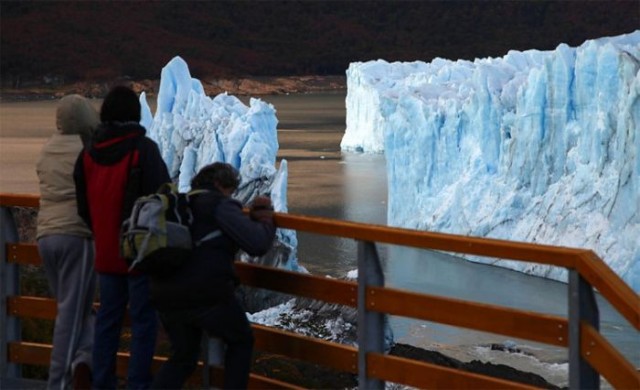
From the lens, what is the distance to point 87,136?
408cm

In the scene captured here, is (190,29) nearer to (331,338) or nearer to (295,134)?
(295,134)

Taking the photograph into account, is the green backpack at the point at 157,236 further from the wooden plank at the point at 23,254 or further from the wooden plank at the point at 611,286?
the wooden plank at the point at 611,286

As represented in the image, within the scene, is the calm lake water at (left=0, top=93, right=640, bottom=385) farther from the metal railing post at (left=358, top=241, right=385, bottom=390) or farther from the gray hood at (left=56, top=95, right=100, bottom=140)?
the gray hood at (left=56, top=95, right=100, bottom=140)

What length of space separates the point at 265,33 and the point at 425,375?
330ft

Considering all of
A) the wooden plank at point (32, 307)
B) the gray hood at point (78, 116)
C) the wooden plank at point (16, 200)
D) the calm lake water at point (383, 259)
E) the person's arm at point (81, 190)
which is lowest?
the calm lake water at point (383, 259)

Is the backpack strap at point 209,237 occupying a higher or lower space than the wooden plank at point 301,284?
higher

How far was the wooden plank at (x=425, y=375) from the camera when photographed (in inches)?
137

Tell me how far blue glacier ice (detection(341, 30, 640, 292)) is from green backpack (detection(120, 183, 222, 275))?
49.4 feet

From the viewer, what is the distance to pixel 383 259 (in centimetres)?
2508

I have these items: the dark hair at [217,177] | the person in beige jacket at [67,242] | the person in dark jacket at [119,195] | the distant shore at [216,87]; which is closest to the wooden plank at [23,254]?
the person in beige jacket at [67,242]

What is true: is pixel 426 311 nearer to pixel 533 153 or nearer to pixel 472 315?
pixel 472 315

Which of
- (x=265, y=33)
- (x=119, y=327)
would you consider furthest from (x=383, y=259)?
(x=265, y=33)

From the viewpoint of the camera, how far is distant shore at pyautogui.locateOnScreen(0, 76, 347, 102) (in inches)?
3393

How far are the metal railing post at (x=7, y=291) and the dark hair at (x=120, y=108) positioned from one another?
0.95m
